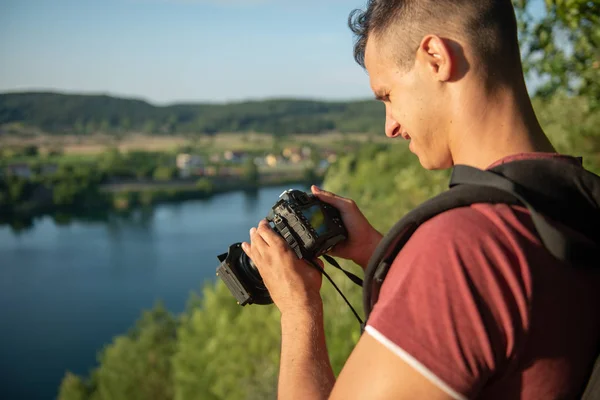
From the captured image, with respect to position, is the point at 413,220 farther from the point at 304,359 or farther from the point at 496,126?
the point at 304,359

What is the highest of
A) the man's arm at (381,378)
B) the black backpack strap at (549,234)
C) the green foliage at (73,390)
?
the black backpack strap at (549,234)

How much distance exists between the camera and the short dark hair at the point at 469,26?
4.34 ft

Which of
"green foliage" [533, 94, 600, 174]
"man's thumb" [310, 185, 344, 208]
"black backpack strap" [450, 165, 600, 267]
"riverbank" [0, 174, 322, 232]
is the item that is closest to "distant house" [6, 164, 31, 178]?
"riverbank" [0, 174, 322, 232]

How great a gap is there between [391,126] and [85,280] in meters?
45.6

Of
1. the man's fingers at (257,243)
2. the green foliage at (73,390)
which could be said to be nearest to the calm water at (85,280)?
the green foliage at (73,390)

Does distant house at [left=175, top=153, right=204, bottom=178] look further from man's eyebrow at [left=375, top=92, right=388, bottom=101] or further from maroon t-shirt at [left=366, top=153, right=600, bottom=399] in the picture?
maroon t-shirt at [left=366, top=153, right=600, bottom=399]

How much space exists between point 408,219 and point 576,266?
30cm

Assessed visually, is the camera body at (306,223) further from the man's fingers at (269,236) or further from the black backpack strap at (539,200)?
the black backpack strap at (539,200)

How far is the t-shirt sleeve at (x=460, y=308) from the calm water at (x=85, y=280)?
3826 centimetres

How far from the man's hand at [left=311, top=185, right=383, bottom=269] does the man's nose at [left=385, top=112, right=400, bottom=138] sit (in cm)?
45

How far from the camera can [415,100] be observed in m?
1.39

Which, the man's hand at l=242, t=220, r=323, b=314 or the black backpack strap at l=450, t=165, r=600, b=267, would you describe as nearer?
the black backpack strap at l=450, t=165, r=600, b=267

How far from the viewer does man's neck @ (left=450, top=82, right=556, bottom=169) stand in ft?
4.33

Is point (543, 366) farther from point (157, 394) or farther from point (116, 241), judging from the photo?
point (116, 241)
